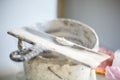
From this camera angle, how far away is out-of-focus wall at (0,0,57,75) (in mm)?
924

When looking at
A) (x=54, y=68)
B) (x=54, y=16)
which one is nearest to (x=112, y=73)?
(x=54, y=68)

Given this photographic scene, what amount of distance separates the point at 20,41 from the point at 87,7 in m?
0.74

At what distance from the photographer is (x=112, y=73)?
1.01 meters

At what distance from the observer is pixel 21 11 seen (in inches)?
39.7

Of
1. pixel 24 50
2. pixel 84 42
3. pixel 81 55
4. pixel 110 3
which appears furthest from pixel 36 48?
pixel 110 3

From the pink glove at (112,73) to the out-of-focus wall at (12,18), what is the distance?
458 millimetres

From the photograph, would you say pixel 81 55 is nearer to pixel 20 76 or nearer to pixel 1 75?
pixel 20 76

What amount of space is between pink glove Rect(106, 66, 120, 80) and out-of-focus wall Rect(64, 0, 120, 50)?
361 millimetres

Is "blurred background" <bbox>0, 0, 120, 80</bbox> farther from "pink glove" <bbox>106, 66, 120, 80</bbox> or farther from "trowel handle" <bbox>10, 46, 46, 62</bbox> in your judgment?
"pink glove" <bbox>106, 66, 120, 80</bbox>

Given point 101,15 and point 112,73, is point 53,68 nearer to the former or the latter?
point 112,73

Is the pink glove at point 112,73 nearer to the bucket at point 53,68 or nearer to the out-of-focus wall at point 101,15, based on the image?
the bucket at point 53,68

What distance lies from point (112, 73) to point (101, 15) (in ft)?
1.56

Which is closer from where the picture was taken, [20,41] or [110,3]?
[20,41]

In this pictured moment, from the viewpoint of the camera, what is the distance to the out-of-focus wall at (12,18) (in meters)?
0.92
